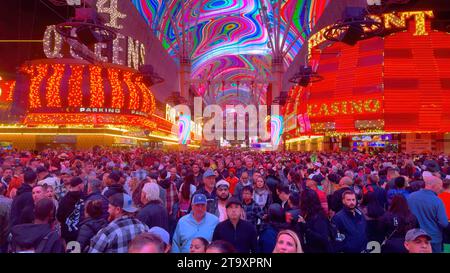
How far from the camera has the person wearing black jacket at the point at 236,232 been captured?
14.2ft

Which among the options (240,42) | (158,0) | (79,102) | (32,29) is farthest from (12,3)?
(240,42)

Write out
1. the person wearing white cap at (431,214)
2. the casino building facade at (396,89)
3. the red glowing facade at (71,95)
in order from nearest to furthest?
the person wearing white cap at (431,214) < the red glowing facade at (71,95) < the casino building facade at (396,89)

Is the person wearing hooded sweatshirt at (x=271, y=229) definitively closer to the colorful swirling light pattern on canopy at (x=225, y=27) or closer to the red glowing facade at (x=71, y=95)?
the red glowing facade at (x=71, y=95)

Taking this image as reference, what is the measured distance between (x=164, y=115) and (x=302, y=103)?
20996 mm

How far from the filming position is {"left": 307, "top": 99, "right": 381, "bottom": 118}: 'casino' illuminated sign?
33.7 m

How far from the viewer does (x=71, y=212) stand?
5.35m

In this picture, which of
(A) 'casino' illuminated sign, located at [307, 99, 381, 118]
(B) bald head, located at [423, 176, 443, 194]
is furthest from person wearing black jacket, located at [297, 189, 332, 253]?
(A) 'casino' illuminated sign, located at [307, 99, 381, 118]

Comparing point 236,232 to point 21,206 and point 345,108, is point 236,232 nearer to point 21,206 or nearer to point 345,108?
point 21,206

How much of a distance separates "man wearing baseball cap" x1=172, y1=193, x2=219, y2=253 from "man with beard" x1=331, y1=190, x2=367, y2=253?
165 cm

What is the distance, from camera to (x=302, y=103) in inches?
1727

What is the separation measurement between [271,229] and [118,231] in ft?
5.90

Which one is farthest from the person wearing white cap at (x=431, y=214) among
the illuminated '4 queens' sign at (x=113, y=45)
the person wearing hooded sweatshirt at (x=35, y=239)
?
the illuminated '4 queens' sign at (x=113, y=45)

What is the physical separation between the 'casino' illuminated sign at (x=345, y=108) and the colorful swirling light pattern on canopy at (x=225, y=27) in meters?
18.0

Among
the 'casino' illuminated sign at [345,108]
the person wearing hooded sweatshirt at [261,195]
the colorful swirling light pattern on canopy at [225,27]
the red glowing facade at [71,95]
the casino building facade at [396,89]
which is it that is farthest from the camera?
the colorful swirling light pattern on canopy at [225,27]
